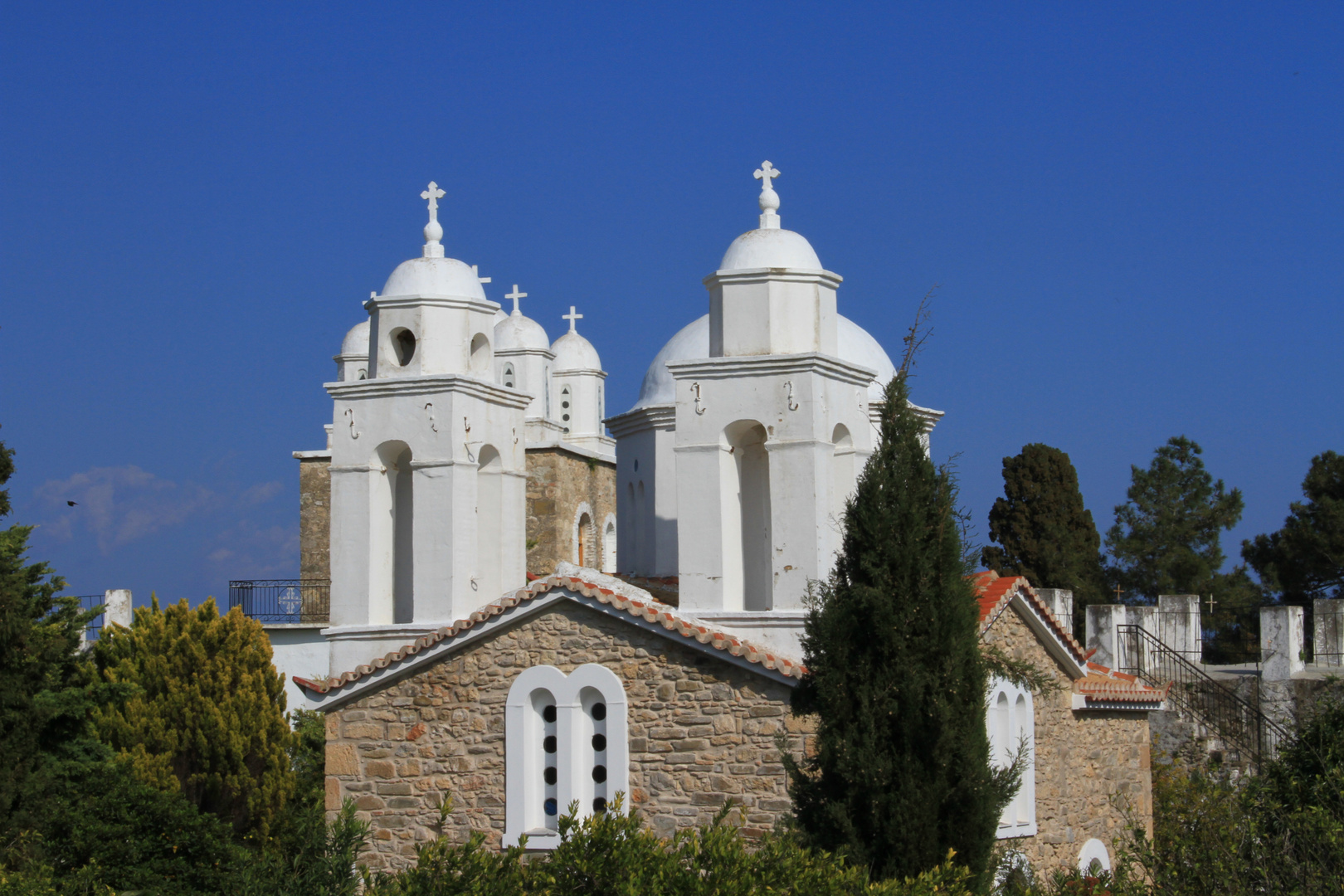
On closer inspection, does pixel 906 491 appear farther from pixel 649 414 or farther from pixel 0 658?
pixel 0 658

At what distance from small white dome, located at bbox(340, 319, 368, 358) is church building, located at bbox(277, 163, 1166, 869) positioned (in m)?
12.0

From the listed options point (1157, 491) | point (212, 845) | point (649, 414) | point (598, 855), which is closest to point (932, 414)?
point (649, 414)

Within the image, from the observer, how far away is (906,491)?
12625mm

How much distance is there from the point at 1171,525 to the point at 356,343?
2278 centimetres

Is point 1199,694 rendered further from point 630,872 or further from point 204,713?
point 630,872

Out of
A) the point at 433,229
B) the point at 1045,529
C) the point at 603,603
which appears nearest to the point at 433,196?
the point at 433,229

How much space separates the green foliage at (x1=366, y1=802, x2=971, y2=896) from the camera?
9750mm

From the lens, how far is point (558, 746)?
15.5 meters

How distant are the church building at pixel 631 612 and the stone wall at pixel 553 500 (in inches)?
343

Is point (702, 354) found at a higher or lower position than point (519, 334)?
lower

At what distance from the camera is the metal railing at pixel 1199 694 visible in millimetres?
24109

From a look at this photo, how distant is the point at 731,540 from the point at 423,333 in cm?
455

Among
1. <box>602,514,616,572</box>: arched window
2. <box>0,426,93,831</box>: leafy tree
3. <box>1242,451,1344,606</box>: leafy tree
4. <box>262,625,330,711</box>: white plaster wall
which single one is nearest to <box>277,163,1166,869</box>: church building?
<box>0,426,93,831</box>: leafy tree

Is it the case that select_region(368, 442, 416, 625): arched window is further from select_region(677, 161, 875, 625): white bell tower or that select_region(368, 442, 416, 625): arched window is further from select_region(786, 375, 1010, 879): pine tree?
select_region(786, 375, 1010, 879): pine tree
